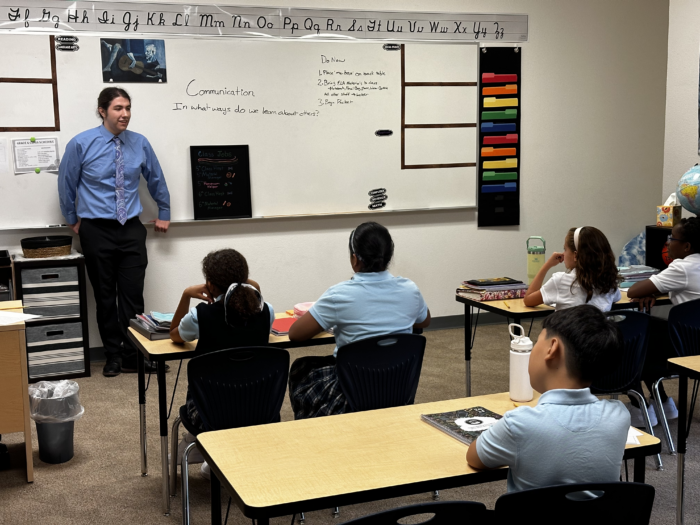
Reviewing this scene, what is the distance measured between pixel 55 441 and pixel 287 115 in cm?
300

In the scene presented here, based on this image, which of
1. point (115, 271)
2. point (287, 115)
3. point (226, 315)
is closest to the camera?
point (226, 315)

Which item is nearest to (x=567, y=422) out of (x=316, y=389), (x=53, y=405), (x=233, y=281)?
(x=316, y=389)

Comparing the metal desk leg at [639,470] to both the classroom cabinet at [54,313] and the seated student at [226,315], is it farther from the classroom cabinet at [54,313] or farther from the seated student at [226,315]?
the classroom cabinet at [54,313]

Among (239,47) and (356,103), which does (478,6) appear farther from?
Answer: (239,47)

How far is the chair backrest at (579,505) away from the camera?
62.1 inches

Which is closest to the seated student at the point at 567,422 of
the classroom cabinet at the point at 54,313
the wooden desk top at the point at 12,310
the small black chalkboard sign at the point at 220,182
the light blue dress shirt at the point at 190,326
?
the light blue dress shirt at the point at 190,326

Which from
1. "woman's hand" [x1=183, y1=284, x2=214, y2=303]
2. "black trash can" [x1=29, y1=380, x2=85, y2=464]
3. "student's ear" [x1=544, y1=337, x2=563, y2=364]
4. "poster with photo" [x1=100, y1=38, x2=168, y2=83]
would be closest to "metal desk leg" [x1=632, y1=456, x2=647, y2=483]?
"student's ear" [x1=544, y1=337, x2=563, y2=364]

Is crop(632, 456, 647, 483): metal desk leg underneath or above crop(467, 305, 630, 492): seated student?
underneath

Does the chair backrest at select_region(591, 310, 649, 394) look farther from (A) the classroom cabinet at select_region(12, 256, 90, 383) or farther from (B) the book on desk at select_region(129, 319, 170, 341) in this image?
(A) the classroom cabinet at select_region(12, 256, 90, 383)

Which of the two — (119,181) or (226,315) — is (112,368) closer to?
(119,181)

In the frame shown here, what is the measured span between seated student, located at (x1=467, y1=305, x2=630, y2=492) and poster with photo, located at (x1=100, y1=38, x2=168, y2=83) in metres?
4.29

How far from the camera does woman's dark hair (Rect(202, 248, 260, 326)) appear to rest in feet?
9.52

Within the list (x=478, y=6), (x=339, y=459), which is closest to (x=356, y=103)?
(x=478, y=6)

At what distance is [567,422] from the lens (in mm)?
1699
